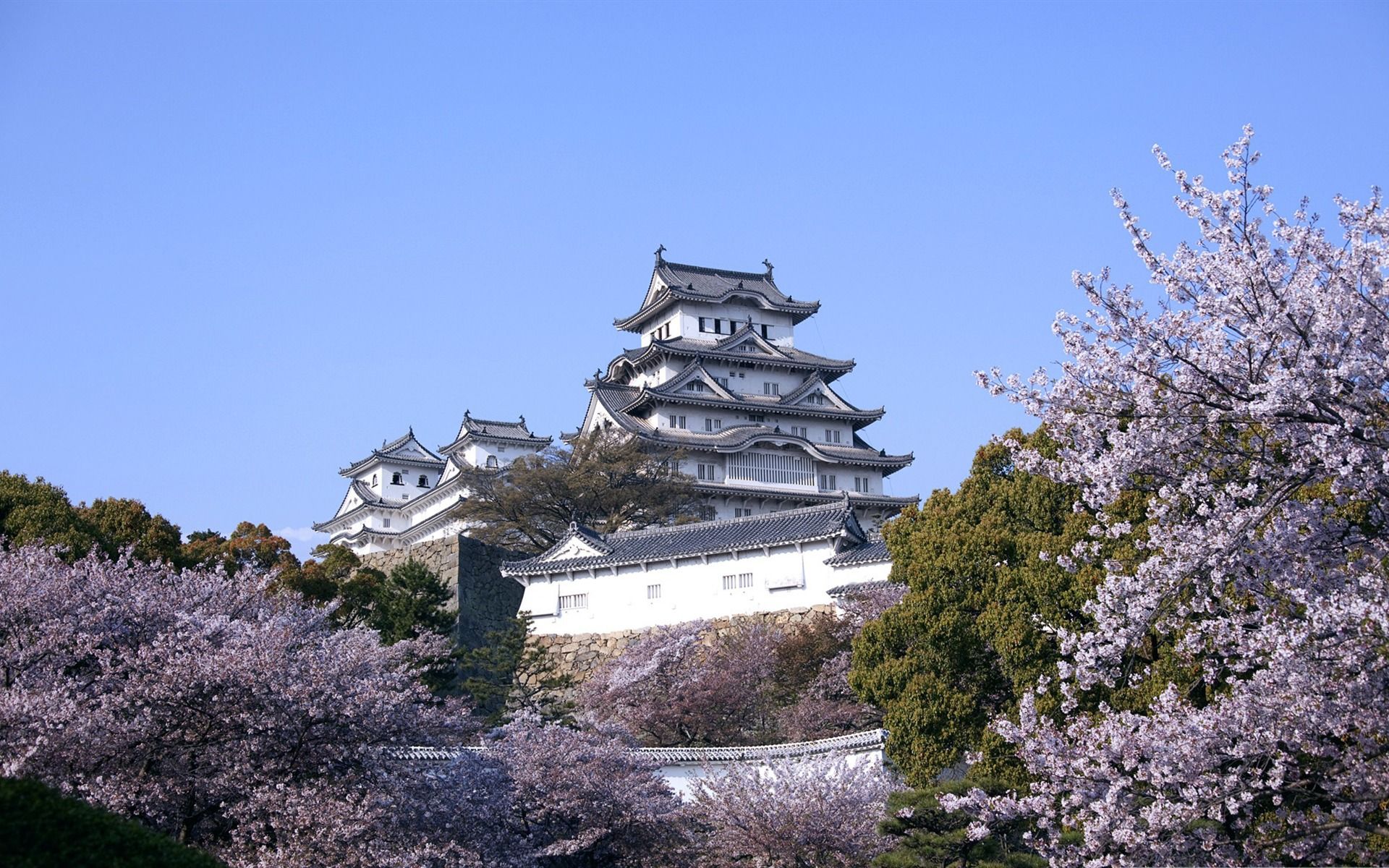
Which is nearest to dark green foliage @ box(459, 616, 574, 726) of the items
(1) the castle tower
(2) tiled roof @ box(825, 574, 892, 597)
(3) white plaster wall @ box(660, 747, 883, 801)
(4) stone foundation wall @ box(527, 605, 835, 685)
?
(4) stone foundation wall @ box(527, 605, 835, 685)

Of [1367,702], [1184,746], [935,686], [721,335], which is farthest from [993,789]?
[721,335]

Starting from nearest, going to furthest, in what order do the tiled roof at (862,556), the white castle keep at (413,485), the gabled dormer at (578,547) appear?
the tiled roof at (862,556) < the gabled dormer at (578,547) < the white castle keep at (413,485)

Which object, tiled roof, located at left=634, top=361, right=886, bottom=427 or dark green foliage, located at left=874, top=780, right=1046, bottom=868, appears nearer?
dark green foliage, located at left=874, top=780, right=1046, bottom=868

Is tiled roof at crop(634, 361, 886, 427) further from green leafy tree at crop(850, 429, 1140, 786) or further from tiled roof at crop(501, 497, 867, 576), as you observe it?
green leafy tree at crop(850, 429, 1140, 786)

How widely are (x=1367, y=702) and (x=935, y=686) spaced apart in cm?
848

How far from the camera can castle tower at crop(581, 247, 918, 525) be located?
42.5 metres

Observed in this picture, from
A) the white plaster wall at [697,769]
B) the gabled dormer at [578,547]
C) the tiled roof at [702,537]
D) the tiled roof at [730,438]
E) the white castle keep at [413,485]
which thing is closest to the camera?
the white plaster wall at [697,769]

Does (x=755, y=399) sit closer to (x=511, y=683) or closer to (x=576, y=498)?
(x=576, y=498)

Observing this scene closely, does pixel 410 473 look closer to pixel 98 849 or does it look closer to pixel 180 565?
pixel 180 565

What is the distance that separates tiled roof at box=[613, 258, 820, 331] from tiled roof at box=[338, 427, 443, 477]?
12109mm

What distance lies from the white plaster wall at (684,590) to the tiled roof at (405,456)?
28295 mm

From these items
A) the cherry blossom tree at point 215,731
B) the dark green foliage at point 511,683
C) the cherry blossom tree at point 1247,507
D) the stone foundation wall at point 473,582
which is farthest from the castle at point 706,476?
the cherry blossom tree at point 1247,507

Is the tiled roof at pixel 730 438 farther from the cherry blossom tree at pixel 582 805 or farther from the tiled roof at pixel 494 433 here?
the cherry blossom tree at pixel 582 805

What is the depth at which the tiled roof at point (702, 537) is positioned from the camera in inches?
1108
